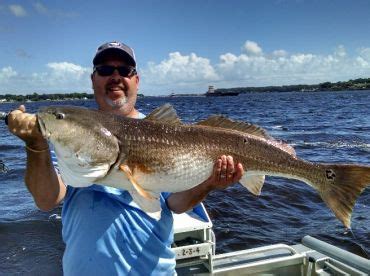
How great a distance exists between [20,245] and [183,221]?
6660 millimetres

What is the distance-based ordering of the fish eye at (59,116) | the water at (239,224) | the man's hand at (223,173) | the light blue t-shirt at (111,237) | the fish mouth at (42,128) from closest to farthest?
the fish mouth at (42,128) → the fish eye at (59,116) → the light blue t-shirt at (111,237) → the man's hand at (223,173) → the water at (239,224)

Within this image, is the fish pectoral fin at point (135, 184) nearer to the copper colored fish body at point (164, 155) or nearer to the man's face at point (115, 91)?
the copper colored fish body at point (164, 155)

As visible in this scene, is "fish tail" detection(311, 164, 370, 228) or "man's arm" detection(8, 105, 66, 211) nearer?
"man's arm" detection(8, 105, 66, 211)

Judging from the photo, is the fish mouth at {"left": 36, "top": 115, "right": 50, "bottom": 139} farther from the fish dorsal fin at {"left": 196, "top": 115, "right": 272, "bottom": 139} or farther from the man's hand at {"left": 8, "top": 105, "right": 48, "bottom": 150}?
the fish dorsal fin at {"left": 196, "top": 115, "right": 272, "bottom": 139}

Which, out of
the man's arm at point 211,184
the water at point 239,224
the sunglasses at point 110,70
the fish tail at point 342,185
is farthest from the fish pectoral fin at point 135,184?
the water at point 239,224

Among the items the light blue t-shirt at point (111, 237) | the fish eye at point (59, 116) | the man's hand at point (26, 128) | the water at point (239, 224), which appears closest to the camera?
the man's hand at point (26, 128)

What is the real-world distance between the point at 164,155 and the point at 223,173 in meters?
0.56

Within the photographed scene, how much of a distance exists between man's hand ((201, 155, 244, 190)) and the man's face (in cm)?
107

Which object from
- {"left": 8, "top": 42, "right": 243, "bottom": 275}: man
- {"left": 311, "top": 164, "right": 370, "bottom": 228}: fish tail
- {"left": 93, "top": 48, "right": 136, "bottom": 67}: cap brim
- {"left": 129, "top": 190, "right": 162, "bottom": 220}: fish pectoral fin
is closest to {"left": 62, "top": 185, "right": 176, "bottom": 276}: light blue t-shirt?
{"left": 8, "top": 42, "right": 243, "bottom": 275}: man

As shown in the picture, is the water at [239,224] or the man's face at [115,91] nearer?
the man's face at [115,91]

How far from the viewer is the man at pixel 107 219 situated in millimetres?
3471

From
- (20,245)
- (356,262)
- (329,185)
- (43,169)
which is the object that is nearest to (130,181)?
(43,169)

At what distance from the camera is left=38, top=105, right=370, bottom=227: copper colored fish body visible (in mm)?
3396

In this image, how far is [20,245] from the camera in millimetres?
10906
